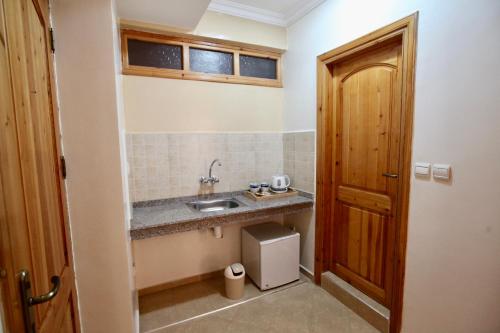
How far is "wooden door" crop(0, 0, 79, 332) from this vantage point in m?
0.62

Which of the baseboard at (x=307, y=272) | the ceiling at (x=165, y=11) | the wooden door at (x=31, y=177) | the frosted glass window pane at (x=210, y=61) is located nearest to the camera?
the wooden door at (x=31, y=177)

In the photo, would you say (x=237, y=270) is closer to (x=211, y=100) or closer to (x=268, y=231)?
(x=268, y=231)

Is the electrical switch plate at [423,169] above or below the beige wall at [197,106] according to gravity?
below

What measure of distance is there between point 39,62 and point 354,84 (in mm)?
2059

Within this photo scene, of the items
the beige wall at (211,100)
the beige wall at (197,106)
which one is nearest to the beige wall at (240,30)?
the beige wall at (211,100)

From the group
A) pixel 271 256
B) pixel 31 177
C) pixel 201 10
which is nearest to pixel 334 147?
pixel 271 256

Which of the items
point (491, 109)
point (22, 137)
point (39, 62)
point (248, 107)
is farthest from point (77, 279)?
point (491, 109)

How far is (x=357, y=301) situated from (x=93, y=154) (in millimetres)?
2216

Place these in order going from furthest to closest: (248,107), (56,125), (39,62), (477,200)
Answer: (248,107)
(477,200)
(56,125)
(39,62)

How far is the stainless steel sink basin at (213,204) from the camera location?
96.4 inches

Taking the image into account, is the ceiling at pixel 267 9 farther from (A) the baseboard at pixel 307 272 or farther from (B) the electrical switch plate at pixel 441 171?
(A) the baseboard at pixel 307 272

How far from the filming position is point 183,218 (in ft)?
6.48

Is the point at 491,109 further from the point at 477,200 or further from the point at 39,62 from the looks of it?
the point at 39,62

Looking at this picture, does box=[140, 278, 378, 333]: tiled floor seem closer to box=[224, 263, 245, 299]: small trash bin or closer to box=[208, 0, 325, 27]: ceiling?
box=[224, 263, 245, 299]: small trash bin
